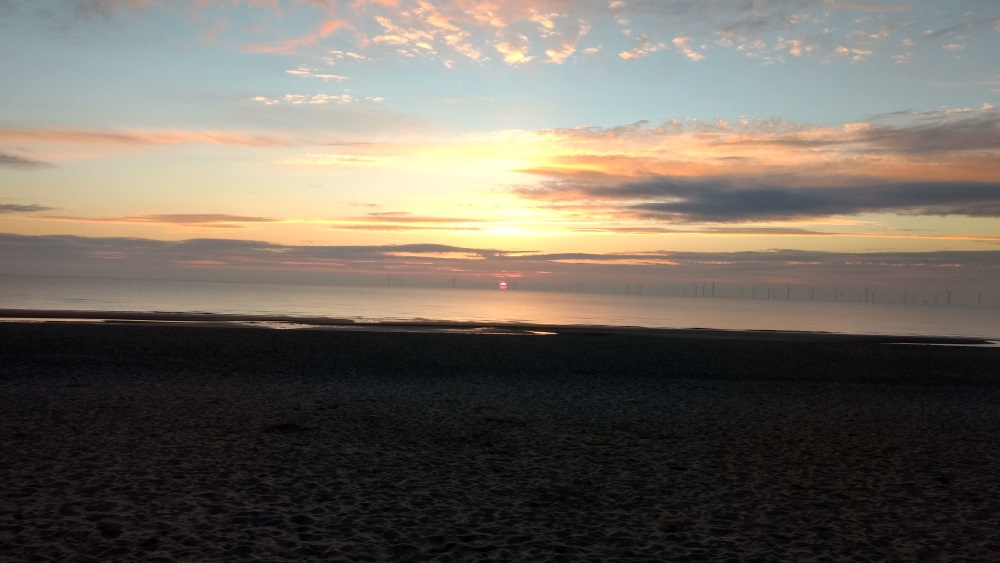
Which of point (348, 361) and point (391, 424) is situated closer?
point (391, 424)

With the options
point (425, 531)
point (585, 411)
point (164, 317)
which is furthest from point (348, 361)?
point (164, 317)

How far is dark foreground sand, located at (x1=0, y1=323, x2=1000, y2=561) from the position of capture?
9156 millimetres

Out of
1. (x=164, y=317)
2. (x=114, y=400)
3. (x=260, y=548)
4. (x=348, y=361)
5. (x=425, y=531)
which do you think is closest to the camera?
(x=260, y=548)

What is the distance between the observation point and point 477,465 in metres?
13.5

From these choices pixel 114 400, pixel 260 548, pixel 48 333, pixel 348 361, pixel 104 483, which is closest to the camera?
pixel 260 548

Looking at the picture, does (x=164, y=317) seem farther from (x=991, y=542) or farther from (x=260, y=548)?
(x=991, y=542)

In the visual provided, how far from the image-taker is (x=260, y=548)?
862 centimetres

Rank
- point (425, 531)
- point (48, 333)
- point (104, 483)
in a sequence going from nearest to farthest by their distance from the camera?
1. point (425, 531)
2. point (104, 483)
3. point (48, 333)

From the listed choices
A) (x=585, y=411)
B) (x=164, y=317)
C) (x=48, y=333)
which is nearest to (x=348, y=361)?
(x=585, y=411)

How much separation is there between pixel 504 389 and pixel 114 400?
462 inches

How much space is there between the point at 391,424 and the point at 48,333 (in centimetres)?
3066

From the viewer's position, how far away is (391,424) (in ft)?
57.3

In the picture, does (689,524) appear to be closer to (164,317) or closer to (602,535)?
(602,535)

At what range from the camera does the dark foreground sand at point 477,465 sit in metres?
9.16
